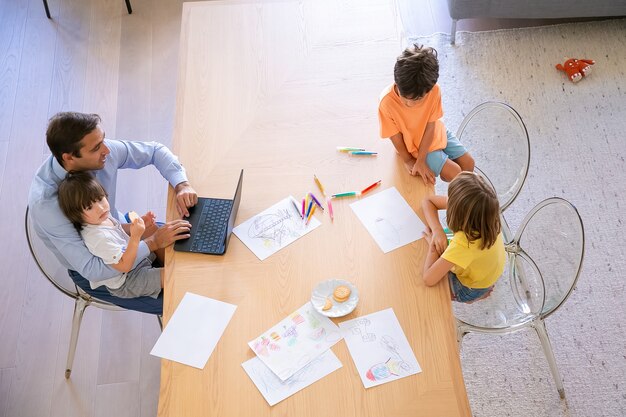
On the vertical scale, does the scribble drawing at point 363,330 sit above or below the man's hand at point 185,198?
below

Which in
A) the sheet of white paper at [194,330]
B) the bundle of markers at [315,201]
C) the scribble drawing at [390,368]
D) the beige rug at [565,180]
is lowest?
the beige rug at [565,180]

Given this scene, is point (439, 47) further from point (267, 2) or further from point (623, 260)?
point (623, 260)

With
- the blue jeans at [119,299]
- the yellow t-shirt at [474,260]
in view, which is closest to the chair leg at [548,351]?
the yellow t-shirt at [474,260]

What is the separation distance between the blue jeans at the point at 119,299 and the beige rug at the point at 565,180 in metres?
1.23

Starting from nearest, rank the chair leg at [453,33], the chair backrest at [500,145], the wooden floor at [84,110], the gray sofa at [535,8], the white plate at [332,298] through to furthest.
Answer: the white plate at [332,298], the chair backrest at [500,145], the wooden floor at [84,110], the gray sofa at [535,8], the chair leg at [453,33]

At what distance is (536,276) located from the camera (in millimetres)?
2125

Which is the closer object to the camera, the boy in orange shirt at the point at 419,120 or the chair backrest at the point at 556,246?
the chair backrest at the point at 556,246

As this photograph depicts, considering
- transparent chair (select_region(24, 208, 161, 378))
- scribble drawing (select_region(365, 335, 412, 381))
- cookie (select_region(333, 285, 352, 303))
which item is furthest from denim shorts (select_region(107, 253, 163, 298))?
scribble drawing (select_region(365, 335, 412, 381))

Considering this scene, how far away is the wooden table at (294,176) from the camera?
1699 millimetres

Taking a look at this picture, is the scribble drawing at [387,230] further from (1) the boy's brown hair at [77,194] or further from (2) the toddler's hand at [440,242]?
(1) the boy's brown hair at [77,194]

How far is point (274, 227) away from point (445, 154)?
75 cm

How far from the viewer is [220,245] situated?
6.59ft

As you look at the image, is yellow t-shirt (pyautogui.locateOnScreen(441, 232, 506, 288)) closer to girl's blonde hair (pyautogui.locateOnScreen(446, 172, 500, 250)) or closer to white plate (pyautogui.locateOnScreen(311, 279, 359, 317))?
girl's blonde hair (pyautogui.locateOnScreen(446, 172, 500, 250))

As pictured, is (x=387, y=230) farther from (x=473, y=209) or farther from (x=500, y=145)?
(x=500, y=145)
